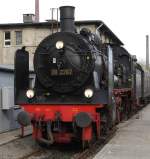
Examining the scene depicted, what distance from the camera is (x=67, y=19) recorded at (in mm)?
12953

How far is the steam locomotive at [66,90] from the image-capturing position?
453 inches

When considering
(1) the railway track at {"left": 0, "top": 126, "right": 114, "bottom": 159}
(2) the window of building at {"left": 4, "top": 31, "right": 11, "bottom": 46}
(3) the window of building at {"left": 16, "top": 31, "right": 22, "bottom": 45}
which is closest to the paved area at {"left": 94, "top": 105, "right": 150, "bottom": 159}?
(1) the railway track at {"left": 0, "top": 126, "right": 114, "bottom": 159}

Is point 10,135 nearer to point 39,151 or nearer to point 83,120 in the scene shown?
point 39,151

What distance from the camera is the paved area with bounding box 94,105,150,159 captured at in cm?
1041

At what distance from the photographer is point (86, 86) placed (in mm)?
12055

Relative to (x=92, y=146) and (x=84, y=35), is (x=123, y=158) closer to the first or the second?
(x=92, y=146)

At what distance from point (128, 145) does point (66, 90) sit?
2.19 meters

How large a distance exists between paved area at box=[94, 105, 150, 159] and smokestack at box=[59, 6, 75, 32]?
3398mm

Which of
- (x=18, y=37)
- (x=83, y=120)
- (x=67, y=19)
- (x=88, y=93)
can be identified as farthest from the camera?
(x=18, y=37)

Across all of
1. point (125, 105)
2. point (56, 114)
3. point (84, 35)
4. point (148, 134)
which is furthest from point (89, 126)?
point (125, 105)

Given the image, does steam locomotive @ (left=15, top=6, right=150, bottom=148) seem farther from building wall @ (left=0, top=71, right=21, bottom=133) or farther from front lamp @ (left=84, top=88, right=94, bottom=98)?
building wall @ (left=0, top=71, right=21, bottom=133)

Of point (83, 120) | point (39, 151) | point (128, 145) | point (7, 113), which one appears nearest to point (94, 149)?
point (128, 145)

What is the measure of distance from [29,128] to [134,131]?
4039 millimetres

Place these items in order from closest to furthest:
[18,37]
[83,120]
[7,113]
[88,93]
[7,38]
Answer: [83,120], [88,93], [7,113], [18,37], [7,38]
